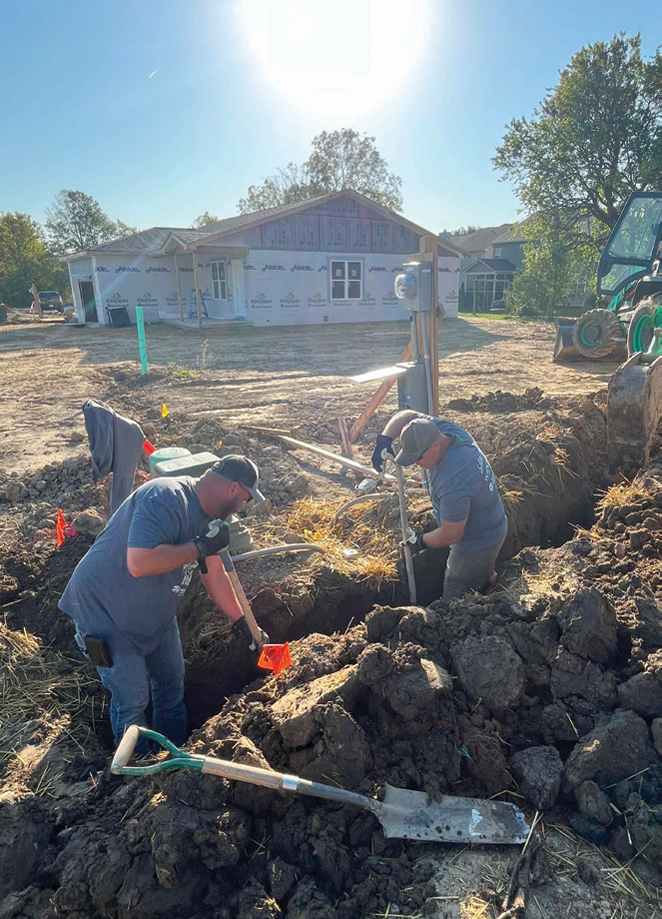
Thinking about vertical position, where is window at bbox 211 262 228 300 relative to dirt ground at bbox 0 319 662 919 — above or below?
above

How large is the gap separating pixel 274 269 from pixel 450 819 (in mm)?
22956

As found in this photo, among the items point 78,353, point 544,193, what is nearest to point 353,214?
point 544,193

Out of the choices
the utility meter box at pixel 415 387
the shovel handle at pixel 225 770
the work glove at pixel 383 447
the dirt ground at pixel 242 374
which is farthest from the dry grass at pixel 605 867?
the dirt ground at pixel 242 374

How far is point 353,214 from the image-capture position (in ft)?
78.5

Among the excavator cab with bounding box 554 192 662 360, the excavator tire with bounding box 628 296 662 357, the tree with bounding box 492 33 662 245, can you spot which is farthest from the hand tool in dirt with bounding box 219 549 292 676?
the tree with bounding box 492 33 662 245

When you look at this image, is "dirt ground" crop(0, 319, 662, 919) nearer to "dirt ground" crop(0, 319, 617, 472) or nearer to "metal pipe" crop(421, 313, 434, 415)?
"metal pipe" crop(421, 313, 434, 415)

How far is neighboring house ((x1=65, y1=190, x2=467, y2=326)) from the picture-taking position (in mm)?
22906

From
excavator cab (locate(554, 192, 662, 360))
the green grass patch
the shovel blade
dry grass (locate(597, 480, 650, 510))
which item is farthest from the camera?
the green grass patch

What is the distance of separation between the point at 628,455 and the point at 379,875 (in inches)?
193

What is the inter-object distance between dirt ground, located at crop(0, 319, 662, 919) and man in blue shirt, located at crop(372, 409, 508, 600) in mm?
298

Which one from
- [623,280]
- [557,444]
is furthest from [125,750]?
[623,280]

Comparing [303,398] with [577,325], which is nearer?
[303,398]

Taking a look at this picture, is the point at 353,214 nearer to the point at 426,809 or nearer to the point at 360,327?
the point at 360,327

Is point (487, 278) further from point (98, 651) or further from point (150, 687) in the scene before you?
point (98, 651)
